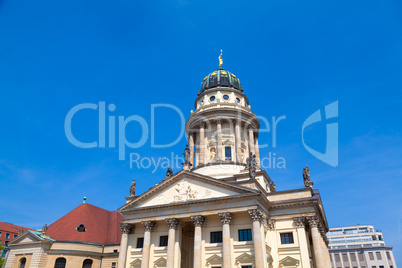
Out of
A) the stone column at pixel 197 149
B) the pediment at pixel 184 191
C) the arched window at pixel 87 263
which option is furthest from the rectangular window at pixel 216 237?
the arched window at pixel 87 263

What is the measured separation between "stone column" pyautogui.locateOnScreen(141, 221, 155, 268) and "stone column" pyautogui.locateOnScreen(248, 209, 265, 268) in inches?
491

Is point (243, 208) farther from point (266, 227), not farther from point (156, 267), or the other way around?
point (156, 267)

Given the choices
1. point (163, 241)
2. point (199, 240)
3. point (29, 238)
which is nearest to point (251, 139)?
point (199, 240)

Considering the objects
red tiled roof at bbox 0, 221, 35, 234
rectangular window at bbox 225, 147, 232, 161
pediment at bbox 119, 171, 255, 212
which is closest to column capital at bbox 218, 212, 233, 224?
pediment at bbox 119, 171, 255, 212

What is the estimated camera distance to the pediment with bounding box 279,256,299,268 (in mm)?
32438

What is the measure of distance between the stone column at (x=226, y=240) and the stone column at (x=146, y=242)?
29.7ft

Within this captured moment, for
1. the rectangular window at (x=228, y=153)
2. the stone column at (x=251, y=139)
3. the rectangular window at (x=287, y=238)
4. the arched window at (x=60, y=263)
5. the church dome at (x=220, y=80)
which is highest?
the church dome at (x=220, y=80)

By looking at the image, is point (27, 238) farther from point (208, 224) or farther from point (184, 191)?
point (208, 224)

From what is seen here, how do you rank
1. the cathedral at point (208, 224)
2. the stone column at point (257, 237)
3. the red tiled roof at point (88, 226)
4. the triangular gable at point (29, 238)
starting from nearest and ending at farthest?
the stone column at point (257, 237), the cathedral at point (208, 224), the triangular gable at point (29, 238), the red tiled roof at point (88, 226)

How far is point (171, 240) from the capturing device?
3416 cm

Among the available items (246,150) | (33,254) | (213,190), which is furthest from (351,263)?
(33,254)

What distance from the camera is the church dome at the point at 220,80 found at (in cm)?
5373

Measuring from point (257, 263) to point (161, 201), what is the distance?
1356 cm

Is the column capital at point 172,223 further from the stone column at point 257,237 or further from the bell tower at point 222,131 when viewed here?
the bell tower at point 222,131
